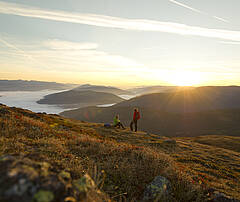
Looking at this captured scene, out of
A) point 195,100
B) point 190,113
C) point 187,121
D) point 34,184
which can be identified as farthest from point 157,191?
point 195,100

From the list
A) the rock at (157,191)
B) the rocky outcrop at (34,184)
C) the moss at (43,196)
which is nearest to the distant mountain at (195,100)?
the rock at (157,191)

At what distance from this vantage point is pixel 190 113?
102125 mm

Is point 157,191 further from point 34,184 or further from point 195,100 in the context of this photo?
point 195,100

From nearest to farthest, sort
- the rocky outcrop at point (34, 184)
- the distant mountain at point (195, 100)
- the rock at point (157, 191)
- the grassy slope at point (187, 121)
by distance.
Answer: the rocky outcrop at point (34, 184), the rock at point (157, 191), the grassy slope at point (187, 121), the distant mountain at point (195, 100)

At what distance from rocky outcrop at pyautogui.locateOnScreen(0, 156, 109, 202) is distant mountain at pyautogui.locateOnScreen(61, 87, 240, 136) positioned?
75.0 m

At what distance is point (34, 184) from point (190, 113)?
114 meters

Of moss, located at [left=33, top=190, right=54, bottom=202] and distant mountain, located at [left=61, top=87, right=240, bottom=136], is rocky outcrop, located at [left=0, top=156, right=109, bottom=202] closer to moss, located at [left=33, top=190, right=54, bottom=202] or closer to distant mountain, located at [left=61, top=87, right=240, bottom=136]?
moss, located at [left=33, top=190, right=54, bottom=202]

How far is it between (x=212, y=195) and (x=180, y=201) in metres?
1.10

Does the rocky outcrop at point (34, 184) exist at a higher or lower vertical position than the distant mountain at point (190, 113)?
higher

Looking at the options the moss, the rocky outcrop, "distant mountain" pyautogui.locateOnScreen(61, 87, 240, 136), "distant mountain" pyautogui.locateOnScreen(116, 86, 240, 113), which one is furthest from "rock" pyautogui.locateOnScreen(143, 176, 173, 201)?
"distant mountain" pyautogui.locateOnScreen(116, 86, 240, 113)

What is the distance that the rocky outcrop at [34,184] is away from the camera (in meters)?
1.69

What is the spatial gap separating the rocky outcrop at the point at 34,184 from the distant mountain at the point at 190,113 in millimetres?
75033

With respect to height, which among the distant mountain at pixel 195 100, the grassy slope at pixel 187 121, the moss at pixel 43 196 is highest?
the moss at pixel 43 196

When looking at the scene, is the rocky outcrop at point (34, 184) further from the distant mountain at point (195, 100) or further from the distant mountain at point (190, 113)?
the distant mountain at point (195, 100)
